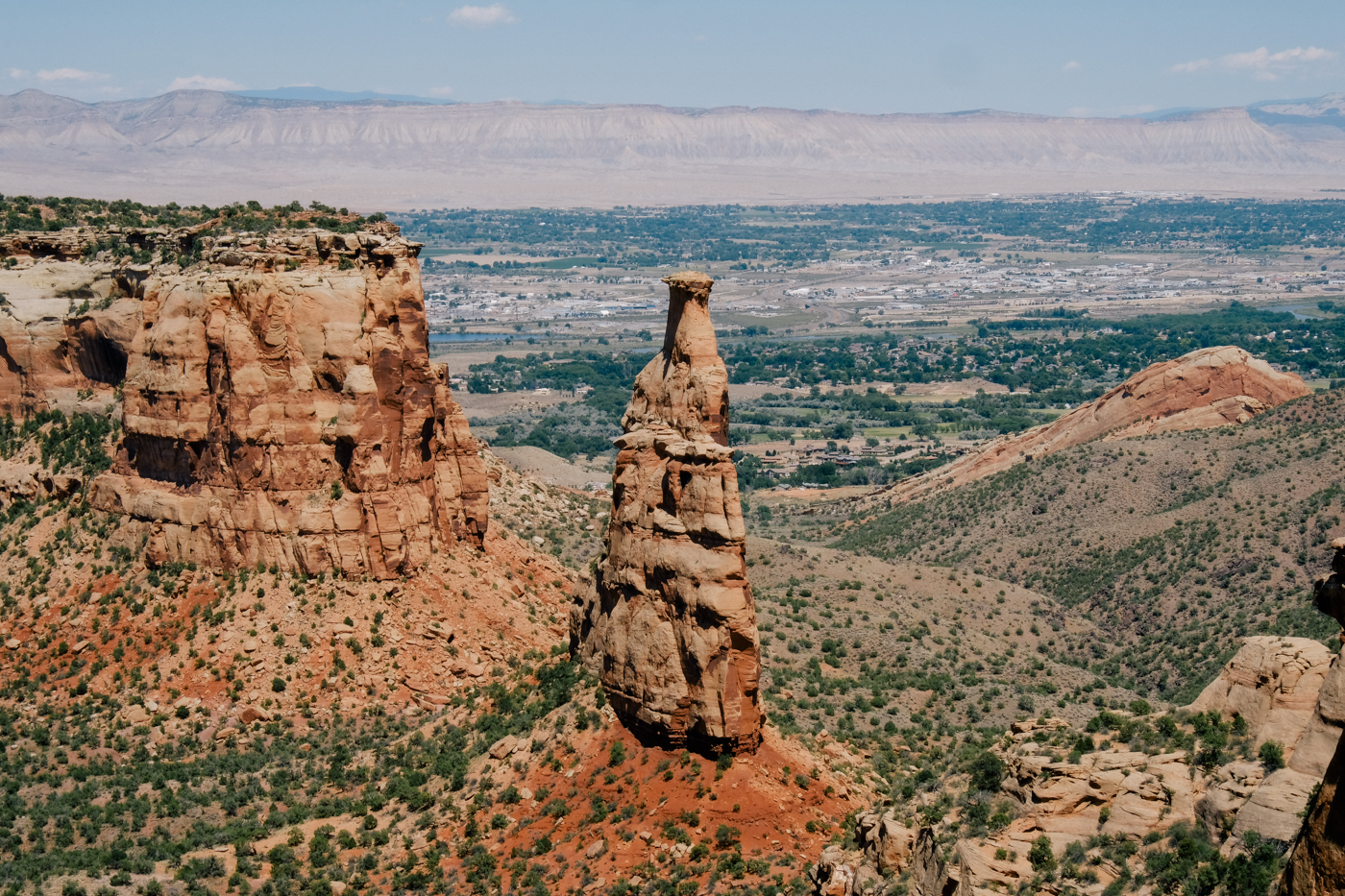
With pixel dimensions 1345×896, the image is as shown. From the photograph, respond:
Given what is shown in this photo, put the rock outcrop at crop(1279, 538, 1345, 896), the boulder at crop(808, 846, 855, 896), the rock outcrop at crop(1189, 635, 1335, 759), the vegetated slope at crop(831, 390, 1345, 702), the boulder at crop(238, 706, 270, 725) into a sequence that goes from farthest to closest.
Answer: the vegetated slope at crop(831, 390, 1345, 702)
the boulder at crop(238, 706, 270, 725)
the boulder at crop(808, 846, 855, 896)
the rock outcrop at crop(1189, 635, 1335, 759)
the rock outcrop at crop(1279, 538, 1345, 896)

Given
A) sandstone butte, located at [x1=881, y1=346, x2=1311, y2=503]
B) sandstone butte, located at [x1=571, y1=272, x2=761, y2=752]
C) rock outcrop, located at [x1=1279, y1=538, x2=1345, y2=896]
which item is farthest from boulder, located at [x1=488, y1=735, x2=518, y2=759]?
sandstone butte, located at [x1=881, y1=346, x2=1311, y2=503]

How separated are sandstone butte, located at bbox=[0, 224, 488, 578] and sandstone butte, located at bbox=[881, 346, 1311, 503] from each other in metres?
52.7

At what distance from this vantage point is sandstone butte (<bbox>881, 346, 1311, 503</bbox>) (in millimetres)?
91875

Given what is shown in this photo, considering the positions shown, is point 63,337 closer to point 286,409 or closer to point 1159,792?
point 286,409

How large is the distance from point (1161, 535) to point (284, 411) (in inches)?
1756

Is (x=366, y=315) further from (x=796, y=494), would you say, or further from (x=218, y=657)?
(x=796, y=494)

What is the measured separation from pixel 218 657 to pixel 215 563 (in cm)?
350

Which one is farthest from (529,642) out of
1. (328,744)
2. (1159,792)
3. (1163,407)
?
(1163,407)

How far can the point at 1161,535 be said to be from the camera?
72188 mm

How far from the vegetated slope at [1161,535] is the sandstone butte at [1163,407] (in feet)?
17.5

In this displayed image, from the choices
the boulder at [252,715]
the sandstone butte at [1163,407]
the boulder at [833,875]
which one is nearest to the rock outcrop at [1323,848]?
the boulder at [833,875]

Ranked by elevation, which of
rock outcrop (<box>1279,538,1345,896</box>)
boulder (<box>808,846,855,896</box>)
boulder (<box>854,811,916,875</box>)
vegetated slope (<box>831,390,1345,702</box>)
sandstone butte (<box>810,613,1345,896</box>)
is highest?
rock outcrop (<box>1279,538,1345,896</box>)

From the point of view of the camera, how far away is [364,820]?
1542 inches

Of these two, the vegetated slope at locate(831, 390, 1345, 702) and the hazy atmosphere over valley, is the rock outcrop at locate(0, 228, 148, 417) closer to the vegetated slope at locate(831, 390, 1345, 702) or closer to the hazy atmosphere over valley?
the hazy atmosphere over valley
